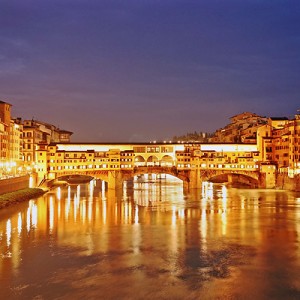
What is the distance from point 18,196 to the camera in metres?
37.1

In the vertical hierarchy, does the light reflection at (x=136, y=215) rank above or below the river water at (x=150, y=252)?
above

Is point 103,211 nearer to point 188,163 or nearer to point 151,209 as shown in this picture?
point 151,209

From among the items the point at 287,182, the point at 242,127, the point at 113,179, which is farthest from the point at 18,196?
the point at 242,127

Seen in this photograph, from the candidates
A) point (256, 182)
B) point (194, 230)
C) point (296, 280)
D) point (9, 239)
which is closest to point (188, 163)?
point (256, 182)

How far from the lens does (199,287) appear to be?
47.8 ft

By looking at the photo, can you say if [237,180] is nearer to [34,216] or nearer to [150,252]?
[34,216]

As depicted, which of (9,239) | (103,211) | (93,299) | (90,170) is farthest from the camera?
(90,170)

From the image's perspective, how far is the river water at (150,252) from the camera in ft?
47.4

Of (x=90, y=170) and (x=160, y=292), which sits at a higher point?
(x=90, y=170)

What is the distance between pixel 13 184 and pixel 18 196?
1905 millimetres

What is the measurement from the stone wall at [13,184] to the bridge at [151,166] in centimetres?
647

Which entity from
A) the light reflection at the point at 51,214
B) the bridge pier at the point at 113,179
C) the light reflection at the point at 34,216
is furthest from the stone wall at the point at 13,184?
the bridge pier at the point at 113,179

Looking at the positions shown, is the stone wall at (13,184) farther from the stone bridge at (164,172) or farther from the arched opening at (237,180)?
the arched opening at (237,180)

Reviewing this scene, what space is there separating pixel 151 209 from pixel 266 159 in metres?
26.5
